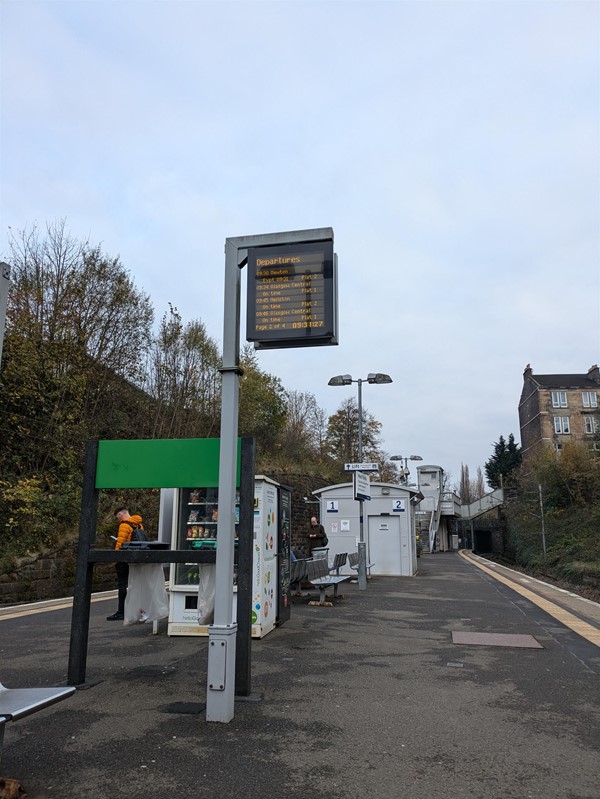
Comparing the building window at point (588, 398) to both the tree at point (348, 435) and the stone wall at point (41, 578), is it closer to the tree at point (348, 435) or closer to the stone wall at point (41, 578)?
the tree at point (348, 435)

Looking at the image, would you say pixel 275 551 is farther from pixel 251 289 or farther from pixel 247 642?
pixel 251 289

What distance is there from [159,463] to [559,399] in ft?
232

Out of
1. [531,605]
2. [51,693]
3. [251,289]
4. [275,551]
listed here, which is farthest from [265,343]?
[531,605]

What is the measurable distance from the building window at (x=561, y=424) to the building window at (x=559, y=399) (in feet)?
4.57

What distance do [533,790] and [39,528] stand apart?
1296cm

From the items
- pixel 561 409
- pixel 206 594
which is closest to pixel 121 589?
pixel 206 594

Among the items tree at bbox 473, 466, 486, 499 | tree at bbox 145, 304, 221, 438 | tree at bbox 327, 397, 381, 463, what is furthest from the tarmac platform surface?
tree at bbox 473, 466, 486, 499

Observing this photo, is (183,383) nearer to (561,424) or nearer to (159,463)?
(159,463)

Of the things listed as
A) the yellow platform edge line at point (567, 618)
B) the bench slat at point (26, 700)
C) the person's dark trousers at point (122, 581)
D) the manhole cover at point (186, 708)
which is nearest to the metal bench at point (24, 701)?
the bench slat at point (26, 700)

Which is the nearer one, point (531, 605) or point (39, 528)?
point (531, 605)

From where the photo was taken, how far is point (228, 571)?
5.10 m

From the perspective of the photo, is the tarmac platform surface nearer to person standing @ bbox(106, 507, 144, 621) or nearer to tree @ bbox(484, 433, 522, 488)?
person standing @ bbox(106, 507, 144, 621)

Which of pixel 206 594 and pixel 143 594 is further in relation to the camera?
pixel 143 594

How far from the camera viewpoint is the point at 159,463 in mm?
5789
